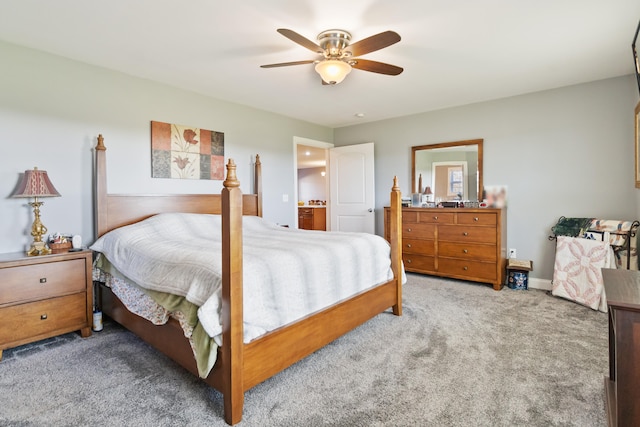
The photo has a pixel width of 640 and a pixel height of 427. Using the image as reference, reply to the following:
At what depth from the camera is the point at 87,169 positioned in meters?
2.94

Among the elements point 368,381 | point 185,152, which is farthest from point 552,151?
point 185,152

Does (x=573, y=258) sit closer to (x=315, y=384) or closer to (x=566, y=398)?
(x=566, y=398)

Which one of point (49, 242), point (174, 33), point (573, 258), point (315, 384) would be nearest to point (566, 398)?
point (315, 384)

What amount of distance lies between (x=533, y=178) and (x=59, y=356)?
483cm

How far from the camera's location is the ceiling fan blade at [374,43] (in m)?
1.98

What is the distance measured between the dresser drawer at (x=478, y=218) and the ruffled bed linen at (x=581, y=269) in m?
0.66

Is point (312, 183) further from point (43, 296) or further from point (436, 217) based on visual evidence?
point (43, 296)

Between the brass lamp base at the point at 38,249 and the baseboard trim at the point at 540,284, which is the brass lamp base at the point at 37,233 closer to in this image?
the brass lamp base at the point at 38,249

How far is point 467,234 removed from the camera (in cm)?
394

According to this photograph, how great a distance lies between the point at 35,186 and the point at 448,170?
443 cm

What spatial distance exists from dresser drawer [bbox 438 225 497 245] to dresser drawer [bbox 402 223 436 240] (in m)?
0.10

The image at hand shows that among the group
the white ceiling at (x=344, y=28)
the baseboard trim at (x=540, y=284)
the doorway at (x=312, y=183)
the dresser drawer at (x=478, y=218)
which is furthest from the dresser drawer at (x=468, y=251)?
the doorway at (x=312, y=183)

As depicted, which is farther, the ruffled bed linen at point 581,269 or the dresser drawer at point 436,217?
the dresser drawer at point 436,217

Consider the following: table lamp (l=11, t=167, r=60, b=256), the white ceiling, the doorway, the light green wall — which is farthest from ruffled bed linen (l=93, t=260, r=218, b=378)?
the doorway
